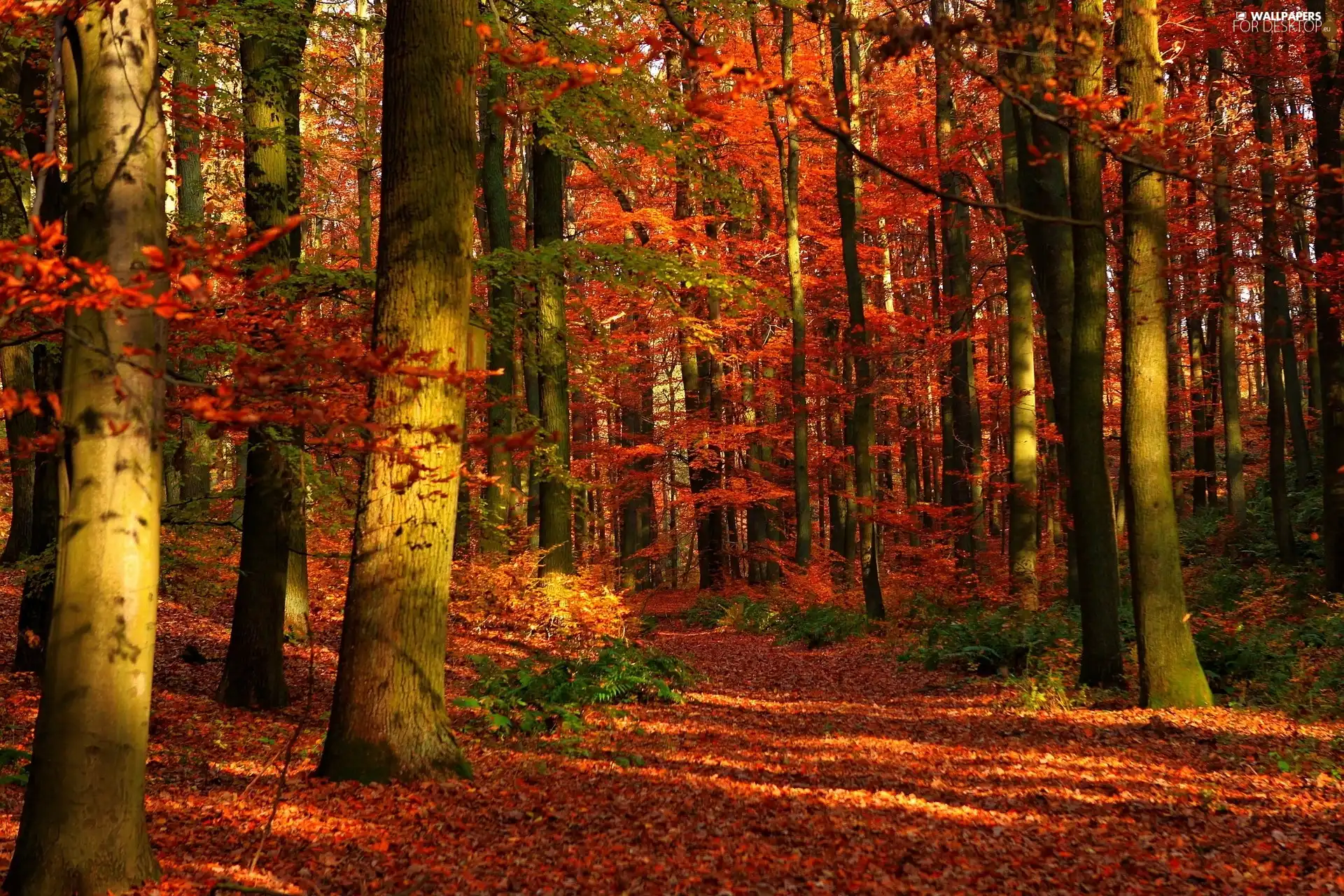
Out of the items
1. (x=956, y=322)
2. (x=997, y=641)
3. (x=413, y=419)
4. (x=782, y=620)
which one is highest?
(x=956, y=322)

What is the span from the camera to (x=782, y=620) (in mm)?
20125

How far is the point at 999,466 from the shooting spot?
90.0 feet

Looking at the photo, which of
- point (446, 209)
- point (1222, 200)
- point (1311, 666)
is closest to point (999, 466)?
point (1222, 200)

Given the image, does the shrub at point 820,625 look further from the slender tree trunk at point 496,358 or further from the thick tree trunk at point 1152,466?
the thick tree trunk at point 1152,466

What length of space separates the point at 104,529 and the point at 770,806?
4.49 m

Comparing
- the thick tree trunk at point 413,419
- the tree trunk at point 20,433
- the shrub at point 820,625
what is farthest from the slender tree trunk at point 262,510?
the shrub at point 820,625

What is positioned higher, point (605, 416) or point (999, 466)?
point (605, 416)

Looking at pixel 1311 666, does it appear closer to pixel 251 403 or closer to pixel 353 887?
pixel 353 887

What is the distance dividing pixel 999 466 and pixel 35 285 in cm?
2678

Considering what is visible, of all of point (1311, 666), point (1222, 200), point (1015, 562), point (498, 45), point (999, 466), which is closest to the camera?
point (498, 45)

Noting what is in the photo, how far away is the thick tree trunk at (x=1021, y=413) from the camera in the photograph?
14555 mm

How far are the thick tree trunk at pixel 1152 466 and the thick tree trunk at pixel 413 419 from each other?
6.25 m

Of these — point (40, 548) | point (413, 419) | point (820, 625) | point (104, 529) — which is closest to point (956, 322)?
point (820, 625)

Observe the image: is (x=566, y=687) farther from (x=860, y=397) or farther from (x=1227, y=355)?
(x=1227, y=355)
